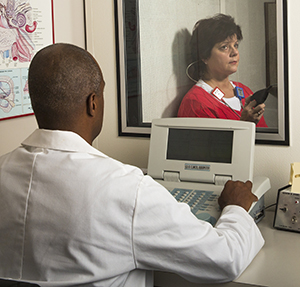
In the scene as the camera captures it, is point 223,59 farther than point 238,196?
Yes

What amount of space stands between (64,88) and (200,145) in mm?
718

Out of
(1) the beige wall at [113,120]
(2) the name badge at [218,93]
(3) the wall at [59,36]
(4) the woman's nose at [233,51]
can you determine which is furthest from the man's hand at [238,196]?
(3) the wall at [59,36]

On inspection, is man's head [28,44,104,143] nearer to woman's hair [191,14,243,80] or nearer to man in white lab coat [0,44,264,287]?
man in white lab coat [0,44,264,287]

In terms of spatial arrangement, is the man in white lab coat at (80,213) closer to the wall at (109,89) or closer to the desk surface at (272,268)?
the desk surface at (272,268)

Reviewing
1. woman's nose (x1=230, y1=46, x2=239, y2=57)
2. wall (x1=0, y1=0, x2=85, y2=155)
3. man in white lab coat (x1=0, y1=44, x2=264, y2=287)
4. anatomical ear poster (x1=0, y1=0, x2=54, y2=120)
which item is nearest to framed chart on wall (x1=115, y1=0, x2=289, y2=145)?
woman's nose (x1=230, y1=46, x2=239, y2=57)

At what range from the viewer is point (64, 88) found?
89 cm

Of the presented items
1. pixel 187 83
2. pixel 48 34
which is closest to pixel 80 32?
pixel 48 34

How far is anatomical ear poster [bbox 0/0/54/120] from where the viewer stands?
1406 millimetres

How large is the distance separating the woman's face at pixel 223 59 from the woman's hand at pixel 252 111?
15 centimetres

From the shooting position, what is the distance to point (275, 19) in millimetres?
1473

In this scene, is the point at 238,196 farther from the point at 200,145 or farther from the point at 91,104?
the point at 91,104

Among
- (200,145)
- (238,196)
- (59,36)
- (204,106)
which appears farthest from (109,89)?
A: (238,196)

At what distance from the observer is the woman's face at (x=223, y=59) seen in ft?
5.10

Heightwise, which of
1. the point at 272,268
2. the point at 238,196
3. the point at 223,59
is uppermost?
the point at 223,59
